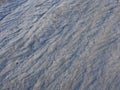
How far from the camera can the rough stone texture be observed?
14.5 ft

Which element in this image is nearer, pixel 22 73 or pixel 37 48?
pixel 22 73

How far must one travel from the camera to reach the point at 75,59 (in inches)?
186

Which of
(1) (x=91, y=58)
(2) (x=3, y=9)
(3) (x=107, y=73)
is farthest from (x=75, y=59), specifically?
(2) (x=3, y=9)

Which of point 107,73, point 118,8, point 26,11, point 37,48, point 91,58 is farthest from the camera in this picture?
point 26,11

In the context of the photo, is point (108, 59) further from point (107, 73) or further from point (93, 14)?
point (93, 14)

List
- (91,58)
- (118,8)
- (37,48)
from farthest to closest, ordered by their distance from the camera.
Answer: (118,8)
(37,48)
(91,58)

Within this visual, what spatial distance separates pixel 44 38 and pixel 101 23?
1.14 metres

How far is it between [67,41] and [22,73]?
1.06 meters

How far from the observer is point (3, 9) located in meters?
6.47

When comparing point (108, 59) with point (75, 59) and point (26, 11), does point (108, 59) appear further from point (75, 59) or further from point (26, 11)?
point (26, 11)

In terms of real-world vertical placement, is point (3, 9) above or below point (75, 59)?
above

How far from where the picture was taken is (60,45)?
5.12 metres

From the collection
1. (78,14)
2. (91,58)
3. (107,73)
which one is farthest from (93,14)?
(107,73)

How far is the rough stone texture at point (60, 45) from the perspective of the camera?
174 inches
